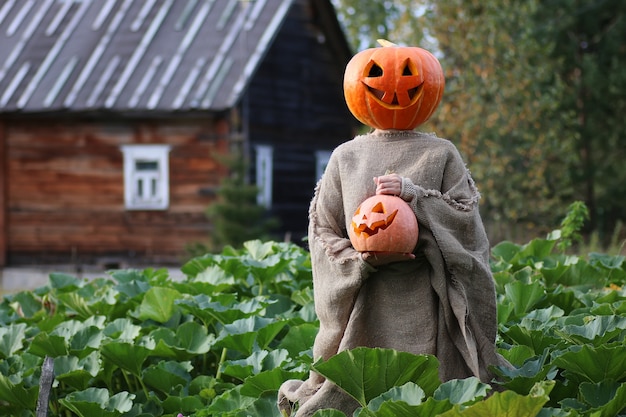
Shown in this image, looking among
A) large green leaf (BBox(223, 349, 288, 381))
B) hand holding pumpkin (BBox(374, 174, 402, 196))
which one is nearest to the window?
large green leaf (BBox(223, 349, 288, 381))

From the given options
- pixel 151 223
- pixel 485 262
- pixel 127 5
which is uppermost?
pixel 127 5

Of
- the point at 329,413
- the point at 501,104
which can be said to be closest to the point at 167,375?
the point at 329,413

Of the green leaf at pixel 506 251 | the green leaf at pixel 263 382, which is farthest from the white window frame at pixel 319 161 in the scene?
the green leaf at pixel 263 382

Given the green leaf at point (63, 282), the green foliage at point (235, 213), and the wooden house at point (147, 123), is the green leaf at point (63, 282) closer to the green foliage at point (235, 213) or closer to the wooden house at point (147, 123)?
the green foliage at point (235, 213)

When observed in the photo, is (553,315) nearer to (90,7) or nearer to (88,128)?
(88,128)

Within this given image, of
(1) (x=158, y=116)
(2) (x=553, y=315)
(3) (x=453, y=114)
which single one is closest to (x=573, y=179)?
(3) (x=453, y=114)

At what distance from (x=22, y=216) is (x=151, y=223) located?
2.60 meters

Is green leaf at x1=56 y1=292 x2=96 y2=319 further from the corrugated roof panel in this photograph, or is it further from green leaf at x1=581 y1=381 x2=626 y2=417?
the corrugated roof panel

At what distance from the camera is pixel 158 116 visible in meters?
16.8

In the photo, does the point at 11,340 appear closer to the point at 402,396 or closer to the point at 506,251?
the point at 402,396

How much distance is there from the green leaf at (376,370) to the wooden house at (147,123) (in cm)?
1299

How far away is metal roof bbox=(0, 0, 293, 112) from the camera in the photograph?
16.5m

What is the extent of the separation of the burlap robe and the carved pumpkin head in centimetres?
8

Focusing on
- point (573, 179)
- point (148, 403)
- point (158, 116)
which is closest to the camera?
point (148, 403)
